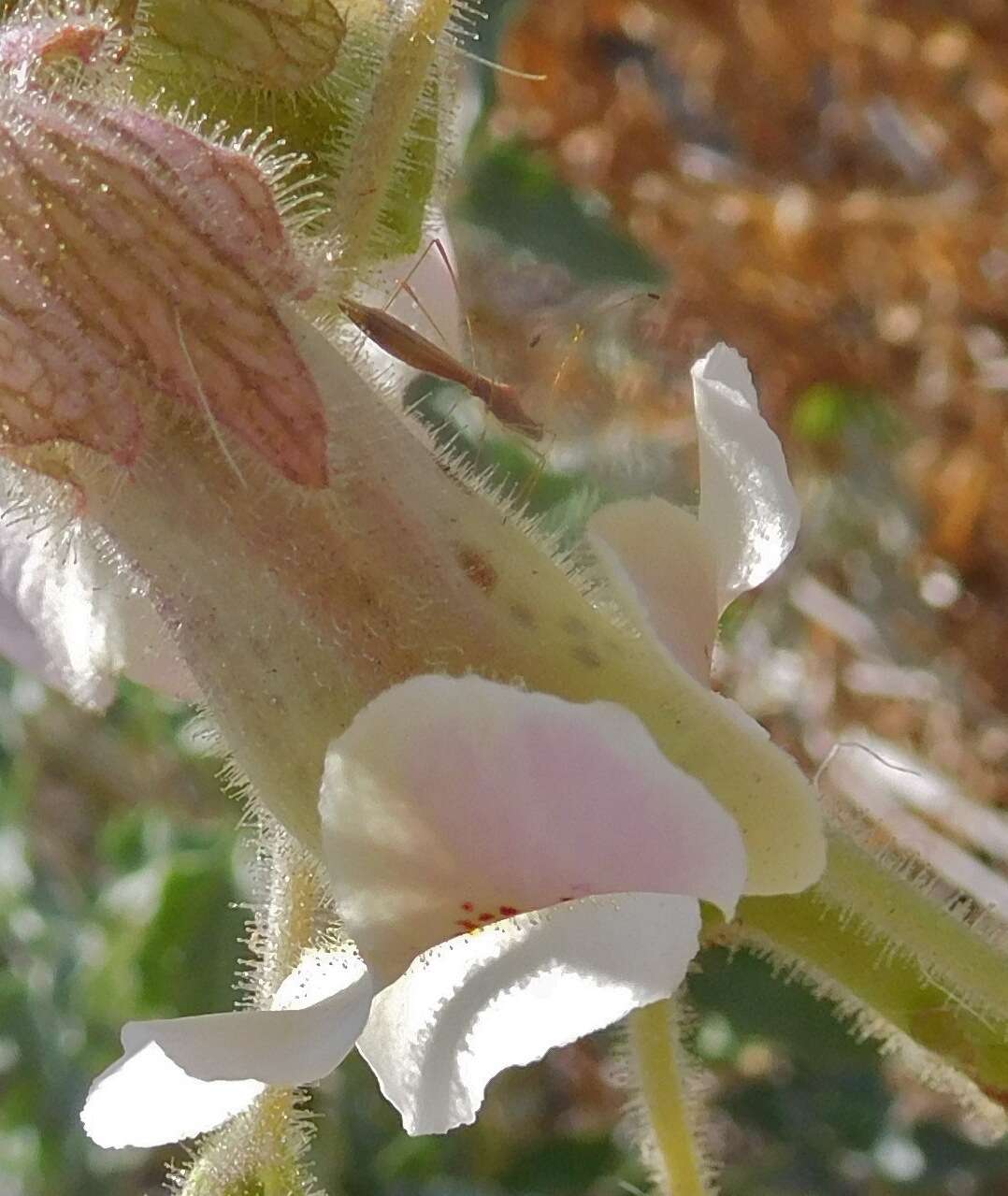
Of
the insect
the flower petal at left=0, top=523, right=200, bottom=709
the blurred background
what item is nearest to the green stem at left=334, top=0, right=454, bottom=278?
the insect

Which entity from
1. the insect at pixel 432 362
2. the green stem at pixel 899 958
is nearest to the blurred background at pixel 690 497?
the insect at pixel 432 362

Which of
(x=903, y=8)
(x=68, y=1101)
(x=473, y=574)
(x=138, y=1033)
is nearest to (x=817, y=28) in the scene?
(x=903, y=8)

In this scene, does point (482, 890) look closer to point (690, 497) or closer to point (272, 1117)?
point (272, 1117)

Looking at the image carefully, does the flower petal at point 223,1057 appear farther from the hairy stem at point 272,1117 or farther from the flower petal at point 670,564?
the flower petal at point 670,564

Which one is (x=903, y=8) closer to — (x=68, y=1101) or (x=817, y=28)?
(x=817, y=28)

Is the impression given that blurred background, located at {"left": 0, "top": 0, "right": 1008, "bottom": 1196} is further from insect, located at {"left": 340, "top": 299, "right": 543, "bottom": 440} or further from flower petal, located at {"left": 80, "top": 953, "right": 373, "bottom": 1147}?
flower petal, located at {"left": 80, "top": 953, "right": 373, "bottom": 1147}

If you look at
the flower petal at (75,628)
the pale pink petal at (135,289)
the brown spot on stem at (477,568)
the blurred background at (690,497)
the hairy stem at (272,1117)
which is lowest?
the blurred background at (690,497)
